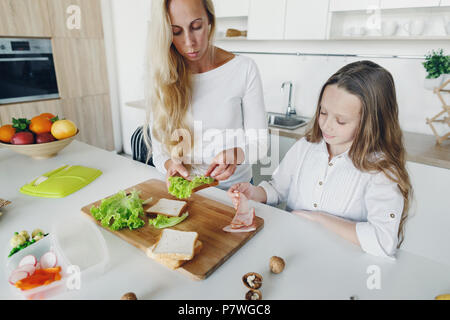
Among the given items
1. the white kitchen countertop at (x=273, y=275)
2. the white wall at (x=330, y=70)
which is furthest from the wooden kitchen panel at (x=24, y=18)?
the white kitchen countertop at (x=273, y=275)

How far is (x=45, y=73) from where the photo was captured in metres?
3.54

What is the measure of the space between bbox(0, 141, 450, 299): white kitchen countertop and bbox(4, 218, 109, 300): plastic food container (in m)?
0.03

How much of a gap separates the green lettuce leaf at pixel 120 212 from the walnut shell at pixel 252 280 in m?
0.45

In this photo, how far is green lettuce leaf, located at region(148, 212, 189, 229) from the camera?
109 centimetres

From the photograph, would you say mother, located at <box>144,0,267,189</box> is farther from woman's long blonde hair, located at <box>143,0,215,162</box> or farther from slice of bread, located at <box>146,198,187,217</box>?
slice of bread, located at <box>146,198,187,217</box>

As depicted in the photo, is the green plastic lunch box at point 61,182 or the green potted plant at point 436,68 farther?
the green potted plant at point 436,68

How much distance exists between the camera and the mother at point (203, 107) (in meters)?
1.35

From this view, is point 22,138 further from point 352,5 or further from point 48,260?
point 352,5

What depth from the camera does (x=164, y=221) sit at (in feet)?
3.61

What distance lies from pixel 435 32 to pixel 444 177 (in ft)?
3.71

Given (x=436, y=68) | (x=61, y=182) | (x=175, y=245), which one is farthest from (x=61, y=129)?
(x=436, y=68)

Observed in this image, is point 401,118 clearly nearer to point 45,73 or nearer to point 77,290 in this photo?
point 77,290

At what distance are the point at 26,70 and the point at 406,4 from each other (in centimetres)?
368

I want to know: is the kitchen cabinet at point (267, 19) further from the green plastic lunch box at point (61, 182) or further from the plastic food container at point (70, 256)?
the plastic food container at point (70, 256)
